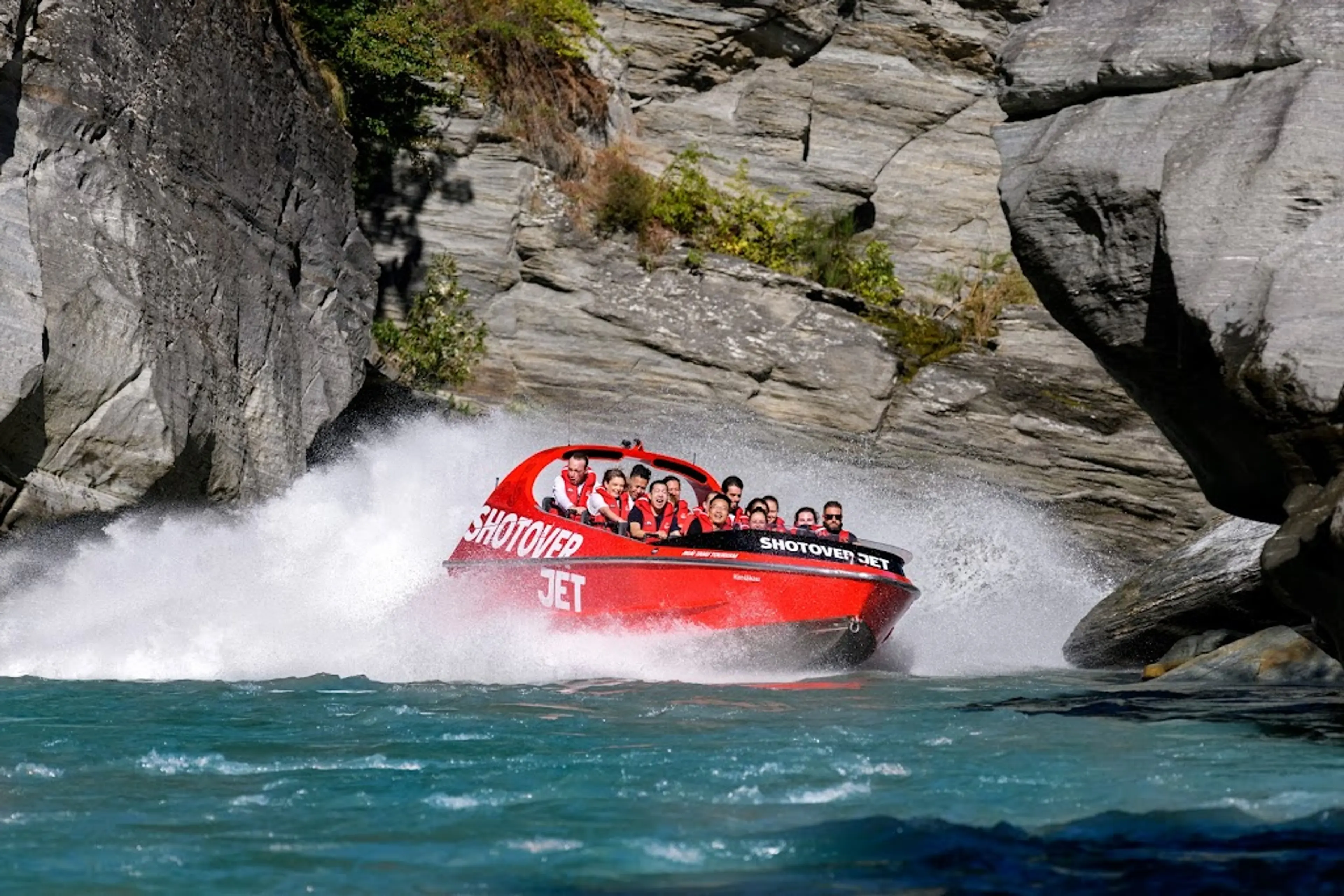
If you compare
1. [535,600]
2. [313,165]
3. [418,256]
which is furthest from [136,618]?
[418,256]

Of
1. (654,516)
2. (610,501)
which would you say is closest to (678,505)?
(654,516)

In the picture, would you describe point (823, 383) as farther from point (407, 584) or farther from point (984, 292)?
point (407, 584)

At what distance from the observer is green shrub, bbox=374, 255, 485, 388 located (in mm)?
20031

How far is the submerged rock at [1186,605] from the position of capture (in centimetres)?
1224

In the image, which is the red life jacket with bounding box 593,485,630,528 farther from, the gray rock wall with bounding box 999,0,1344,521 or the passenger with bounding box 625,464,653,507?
the gray rock wall with bounding box 999,0,1344,521

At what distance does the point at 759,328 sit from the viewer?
20.1 m

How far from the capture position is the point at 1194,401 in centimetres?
847

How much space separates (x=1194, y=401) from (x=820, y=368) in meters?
11.4

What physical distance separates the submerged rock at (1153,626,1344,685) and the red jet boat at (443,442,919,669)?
214cm

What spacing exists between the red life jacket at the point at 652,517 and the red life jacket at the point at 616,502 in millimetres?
121

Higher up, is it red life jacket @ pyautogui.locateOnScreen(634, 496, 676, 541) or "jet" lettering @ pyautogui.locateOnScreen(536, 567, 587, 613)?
red life jacket @ pyautogui.locateOnScreen(634, 496, 676, 541)

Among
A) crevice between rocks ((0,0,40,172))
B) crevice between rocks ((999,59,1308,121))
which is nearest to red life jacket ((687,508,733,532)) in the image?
crevice between rocks ((999,59,1308,121))

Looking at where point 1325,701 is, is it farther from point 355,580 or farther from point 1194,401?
point 355,580

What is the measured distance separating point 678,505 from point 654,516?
25 cm
